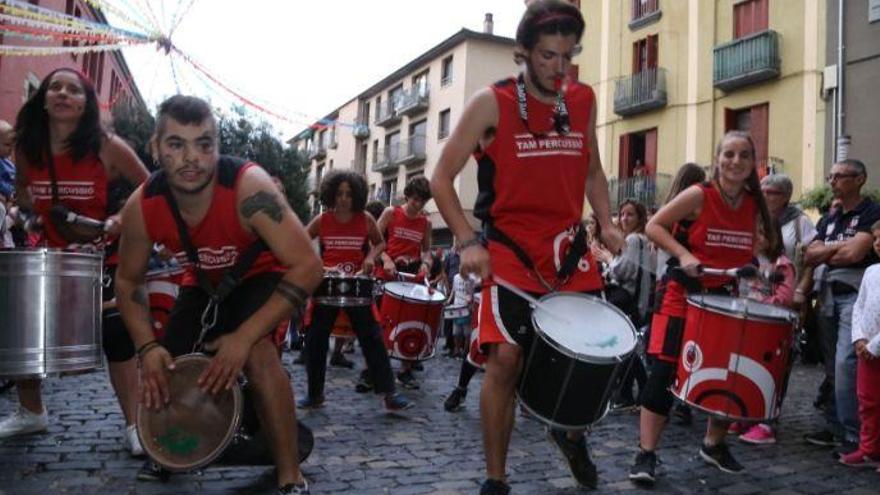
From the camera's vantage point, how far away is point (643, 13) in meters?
25.1

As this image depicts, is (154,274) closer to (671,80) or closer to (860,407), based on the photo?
(860,407)

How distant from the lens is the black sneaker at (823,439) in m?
5.25

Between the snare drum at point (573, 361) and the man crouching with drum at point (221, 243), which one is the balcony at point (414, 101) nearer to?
the man crouching with drum at point (221, 243)

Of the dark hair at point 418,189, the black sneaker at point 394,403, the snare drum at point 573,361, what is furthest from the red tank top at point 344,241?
the snare drum at point 573,361

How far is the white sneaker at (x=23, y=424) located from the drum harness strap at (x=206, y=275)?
1902 mm

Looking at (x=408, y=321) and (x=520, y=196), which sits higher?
(x=520, y=196)

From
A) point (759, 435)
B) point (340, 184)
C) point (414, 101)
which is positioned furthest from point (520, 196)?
point (414, 101)

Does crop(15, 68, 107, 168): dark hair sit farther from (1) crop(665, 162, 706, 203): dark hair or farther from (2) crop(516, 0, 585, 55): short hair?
(1) crop(665, 162, 706, 203): dark hair

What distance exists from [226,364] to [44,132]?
2.38 metres

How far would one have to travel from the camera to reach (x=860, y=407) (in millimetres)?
4809

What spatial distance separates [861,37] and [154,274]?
1820cm

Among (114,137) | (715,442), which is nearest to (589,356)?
(715,442)

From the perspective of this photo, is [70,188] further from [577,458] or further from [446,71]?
[446,71]

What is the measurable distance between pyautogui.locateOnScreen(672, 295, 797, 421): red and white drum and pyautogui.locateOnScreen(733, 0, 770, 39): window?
19850 mm
